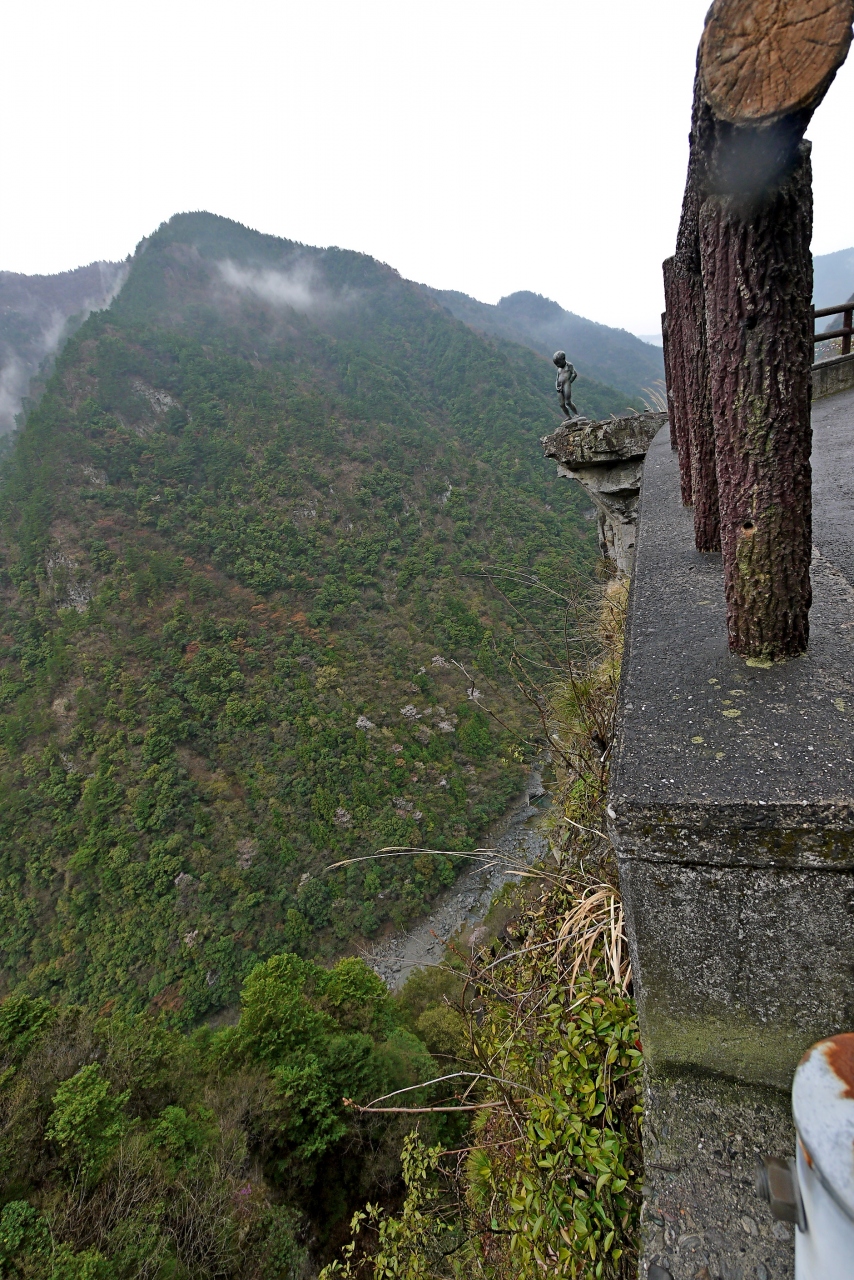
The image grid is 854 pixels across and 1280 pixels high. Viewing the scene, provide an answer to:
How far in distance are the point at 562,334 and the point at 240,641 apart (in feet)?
404

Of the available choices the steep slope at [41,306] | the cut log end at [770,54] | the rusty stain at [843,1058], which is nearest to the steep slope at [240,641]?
the cut log end at [770,54]

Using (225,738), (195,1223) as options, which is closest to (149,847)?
(225,738)

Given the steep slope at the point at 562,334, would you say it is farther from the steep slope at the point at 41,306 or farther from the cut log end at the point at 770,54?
the cut log end at the point at 770,54

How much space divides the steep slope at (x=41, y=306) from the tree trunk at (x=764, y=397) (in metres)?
143

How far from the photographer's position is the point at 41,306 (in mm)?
120625

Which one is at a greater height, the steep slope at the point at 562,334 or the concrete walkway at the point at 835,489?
the steep slope at the point at 562,334

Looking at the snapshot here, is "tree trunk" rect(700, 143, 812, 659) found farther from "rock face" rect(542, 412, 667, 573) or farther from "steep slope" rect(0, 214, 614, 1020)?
"rock face" rect(542, 412, 667, 573)

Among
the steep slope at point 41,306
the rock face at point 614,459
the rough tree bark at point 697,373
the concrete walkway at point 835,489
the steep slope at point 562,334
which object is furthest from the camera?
the steep slope at point 41,306

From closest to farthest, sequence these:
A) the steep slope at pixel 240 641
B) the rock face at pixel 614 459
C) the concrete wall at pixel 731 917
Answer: the concrete wall at pixel 731 917, the rock face at pixel 614 459, the steep slope at pixel 240 641

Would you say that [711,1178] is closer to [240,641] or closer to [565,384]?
[565,384]

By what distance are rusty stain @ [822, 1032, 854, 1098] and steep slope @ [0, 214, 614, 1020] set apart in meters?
3.03

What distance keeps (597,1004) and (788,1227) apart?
69cm

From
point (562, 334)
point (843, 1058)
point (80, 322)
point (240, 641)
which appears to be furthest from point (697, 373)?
point (562, 334)

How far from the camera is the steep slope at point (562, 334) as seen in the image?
106 metres
